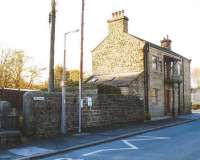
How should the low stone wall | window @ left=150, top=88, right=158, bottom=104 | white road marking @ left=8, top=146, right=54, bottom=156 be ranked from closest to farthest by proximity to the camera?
white road marking @ left=8, top=146, right=54, bottom=156 → the low stone wall → window @ left=150, top=88, right=158, bottom=104

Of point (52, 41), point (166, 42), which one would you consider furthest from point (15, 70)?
point (52, 41)

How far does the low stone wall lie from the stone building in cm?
309

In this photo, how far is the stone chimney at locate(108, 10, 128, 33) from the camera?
30250 mm

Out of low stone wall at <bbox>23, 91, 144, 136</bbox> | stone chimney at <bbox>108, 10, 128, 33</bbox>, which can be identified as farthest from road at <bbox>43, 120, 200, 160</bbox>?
stone chimney at <bbox>108, 10, 128, 33</bbox>

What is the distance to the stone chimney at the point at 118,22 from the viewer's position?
30250mm

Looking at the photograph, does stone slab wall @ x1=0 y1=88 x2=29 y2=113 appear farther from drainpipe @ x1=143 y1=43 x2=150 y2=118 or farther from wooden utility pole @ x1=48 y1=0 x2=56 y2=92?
drainpipe @ x1=143 y1=43 x2=150 y2=118

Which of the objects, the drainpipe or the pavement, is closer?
the pavement

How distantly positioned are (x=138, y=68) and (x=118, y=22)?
506 cm

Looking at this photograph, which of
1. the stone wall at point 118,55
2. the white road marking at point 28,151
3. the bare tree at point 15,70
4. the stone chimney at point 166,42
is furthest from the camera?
the bare tree at point 15,70

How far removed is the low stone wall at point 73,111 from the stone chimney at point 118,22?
327 inches

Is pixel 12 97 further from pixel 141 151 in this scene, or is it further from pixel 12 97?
pixel 141 151

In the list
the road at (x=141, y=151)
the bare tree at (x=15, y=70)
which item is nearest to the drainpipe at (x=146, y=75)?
the road at (x=141, y=151)

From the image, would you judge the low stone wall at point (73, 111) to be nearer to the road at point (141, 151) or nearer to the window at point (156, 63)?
the road at point (141, 151)

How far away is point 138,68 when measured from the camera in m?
28.6
